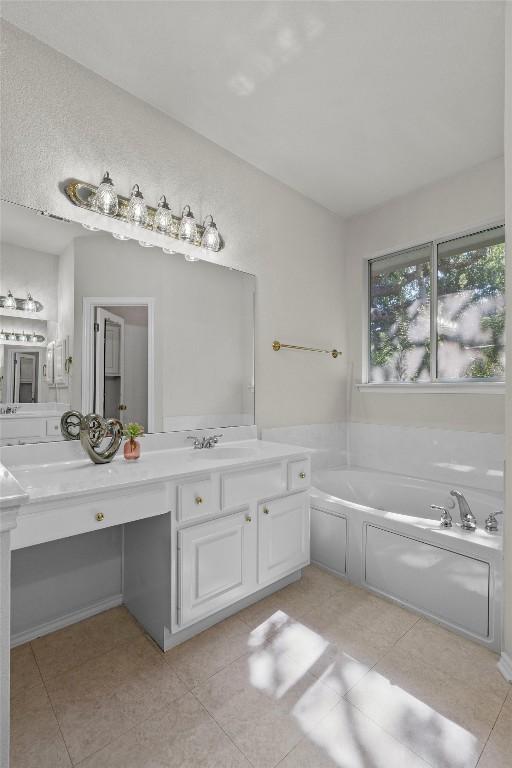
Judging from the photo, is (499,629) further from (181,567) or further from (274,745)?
(181,567)

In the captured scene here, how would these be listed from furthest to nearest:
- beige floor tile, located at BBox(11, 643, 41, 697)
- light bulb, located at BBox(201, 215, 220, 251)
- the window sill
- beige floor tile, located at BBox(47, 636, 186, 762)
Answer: the window sill, light bulb, located at BBox(201, 215, 220, 251), beige floor tile, located at BBox(11, 643, 41, 697), beige floor tile, located at BBox(47, 636, 186, 762)

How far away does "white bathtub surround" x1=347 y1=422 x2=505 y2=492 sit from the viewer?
2.47m

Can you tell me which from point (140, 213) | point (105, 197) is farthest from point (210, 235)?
point (105, 197)

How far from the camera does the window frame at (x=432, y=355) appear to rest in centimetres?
254

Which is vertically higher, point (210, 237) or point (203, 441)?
point (210, 237)

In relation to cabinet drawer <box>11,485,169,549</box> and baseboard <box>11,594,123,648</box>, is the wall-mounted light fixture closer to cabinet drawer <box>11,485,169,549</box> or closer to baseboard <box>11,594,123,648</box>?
cabinet drawer <box>11,485,169,549</box>

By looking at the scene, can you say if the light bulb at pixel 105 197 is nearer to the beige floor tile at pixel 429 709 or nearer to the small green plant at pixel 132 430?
the small green plant at pixel 132 430

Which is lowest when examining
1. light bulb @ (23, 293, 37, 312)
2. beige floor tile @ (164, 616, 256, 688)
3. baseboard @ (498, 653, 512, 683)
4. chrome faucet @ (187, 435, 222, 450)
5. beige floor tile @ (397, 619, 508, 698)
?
beige floor tile @ (397, 619, 508, 698)

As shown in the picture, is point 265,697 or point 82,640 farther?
point 82,640

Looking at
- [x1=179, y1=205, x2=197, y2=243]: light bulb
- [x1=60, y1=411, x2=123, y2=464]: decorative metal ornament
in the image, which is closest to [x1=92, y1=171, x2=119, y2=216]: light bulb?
[x1=179, y1=205, x2=197, y2=243]: light bulb

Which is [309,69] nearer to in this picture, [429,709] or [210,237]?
[210,237]

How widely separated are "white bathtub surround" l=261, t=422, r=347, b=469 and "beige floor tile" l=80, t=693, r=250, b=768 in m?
1.55

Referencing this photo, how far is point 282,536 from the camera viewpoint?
79.3 inches

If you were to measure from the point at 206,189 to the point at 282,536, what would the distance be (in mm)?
2076
